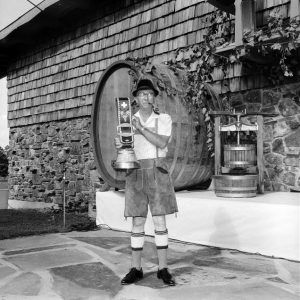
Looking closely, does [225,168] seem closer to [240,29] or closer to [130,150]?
[240,29]

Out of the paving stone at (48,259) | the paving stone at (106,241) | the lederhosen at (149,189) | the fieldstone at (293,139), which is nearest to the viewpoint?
the lederhosen at (149,189)

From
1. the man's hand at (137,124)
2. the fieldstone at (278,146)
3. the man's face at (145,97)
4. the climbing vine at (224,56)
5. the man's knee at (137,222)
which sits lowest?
the man's knee at (137,222)

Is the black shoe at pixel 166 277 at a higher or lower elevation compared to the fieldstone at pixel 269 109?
lower

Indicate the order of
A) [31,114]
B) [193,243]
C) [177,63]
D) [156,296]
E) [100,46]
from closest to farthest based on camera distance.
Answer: [156,296]
[193,243]
[177,63]
[100,46]
[31,114]

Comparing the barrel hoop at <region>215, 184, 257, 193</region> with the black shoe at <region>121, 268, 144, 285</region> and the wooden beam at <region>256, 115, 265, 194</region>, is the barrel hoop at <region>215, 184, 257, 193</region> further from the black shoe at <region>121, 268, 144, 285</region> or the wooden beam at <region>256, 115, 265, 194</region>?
the black shoe at <region>121, 268, 144, 285</region>

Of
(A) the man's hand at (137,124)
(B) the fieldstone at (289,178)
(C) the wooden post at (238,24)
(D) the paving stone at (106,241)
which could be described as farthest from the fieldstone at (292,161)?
(A) the man's hand at (137,124)

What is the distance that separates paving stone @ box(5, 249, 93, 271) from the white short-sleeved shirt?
1.34 metres

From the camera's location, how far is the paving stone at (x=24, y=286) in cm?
316

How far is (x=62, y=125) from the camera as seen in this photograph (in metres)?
9.62

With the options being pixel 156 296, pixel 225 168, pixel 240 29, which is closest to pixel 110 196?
pixel 225 168

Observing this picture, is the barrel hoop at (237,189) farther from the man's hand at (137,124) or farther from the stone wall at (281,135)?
the man's hand at (137,124)

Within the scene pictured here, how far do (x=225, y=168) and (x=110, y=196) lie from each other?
1.68m

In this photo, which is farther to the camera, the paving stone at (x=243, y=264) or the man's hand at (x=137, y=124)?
Result: the paving stone at (x=243, y=264)

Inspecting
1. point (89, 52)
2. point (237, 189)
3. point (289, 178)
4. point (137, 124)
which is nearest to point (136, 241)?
point (137, 124)
